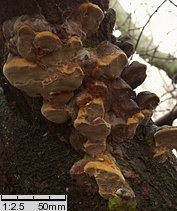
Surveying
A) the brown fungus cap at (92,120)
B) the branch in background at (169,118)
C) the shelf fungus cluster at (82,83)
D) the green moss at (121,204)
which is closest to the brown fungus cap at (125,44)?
the shelf fungus cluster at (82,83)

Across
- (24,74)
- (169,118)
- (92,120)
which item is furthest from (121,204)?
(169,118)

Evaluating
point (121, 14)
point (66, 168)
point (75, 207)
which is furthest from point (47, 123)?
point (121, 14)

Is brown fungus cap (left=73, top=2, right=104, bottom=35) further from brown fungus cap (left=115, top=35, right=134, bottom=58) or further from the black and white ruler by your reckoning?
the black and white ruler

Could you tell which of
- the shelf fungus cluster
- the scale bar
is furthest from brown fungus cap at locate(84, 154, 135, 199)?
the scale bar

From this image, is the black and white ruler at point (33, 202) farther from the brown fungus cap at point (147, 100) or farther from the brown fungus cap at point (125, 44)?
the brown fungus cap at point (125, 44)

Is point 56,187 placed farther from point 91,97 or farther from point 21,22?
point 21,22
